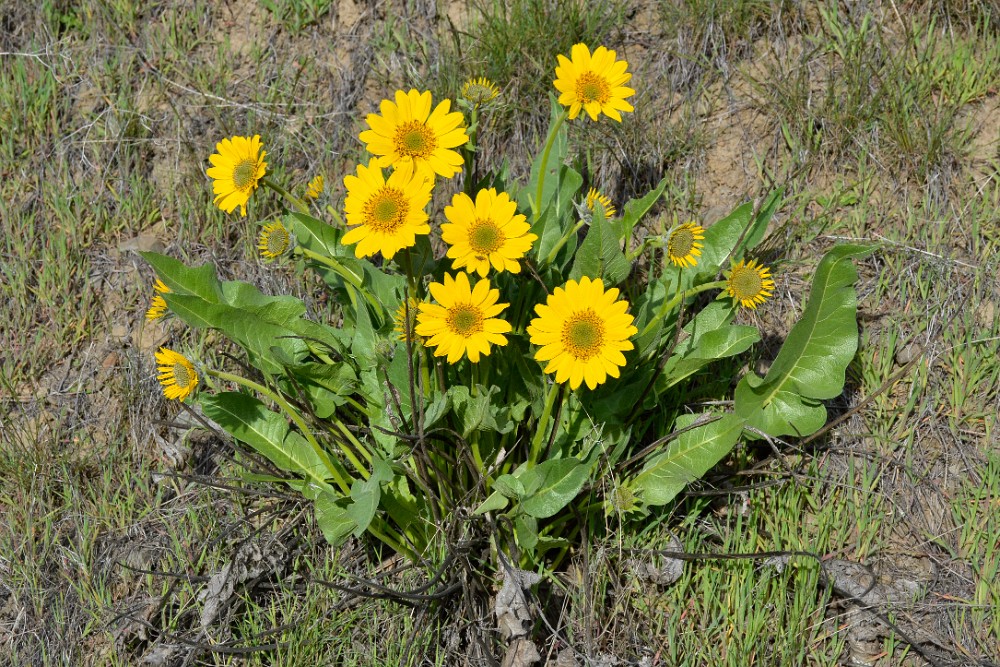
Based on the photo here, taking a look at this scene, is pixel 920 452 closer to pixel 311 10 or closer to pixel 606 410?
pixel 606 410

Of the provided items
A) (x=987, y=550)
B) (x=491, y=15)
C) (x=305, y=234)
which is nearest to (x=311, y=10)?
(x=491, y=15)

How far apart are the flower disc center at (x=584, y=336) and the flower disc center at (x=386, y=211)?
53 centimetres

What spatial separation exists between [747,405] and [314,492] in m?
1.40

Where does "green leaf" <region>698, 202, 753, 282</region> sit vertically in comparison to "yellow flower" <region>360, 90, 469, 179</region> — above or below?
below

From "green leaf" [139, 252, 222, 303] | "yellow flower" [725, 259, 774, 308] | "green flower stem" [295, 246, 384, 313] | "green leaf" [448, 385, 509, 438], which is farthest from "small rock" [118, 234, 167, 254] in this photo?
"yellow flower" [725, 259, 774, 308]

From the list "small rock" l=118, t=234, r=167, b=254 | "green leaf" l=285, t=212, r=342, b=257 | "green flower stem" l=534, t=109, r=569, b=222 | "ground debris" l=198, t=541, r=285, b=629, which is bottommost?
"ground debris" l=198, t=541, r=285, b=629

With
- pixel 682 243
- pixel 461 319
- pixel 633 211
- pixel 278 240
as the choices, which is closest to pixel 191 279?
pixel 278 240

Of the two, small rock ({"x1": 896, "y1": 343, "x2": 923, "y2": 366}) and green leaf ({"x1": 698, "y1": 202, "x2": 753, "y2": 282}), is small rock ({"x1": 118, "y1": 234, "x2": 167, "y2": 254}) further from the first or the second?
small rock ({"x1": 896, "y1": 343, "x2": 923, "y2": 366})

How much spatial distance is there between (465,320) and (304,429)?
2.02 feet

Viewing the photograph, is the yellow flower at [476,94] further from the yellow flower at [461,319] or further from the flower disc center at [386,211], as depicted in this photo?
the yellow flower at [461,319]

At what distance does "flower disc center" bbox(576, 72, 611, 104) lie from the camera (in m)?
2.55

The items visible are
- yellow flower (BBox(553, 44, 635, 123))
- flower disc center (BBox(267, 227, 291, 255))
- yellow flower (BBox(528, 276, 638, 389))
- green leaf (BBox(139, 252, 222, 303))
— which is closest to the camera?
yellow flower (BBox(528, 276, 638, 389))

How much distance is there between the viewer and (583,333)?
225cm

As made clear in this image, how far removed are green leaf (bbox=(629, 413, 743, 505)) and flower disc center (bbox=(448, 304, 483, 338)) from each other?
78 centimetres
